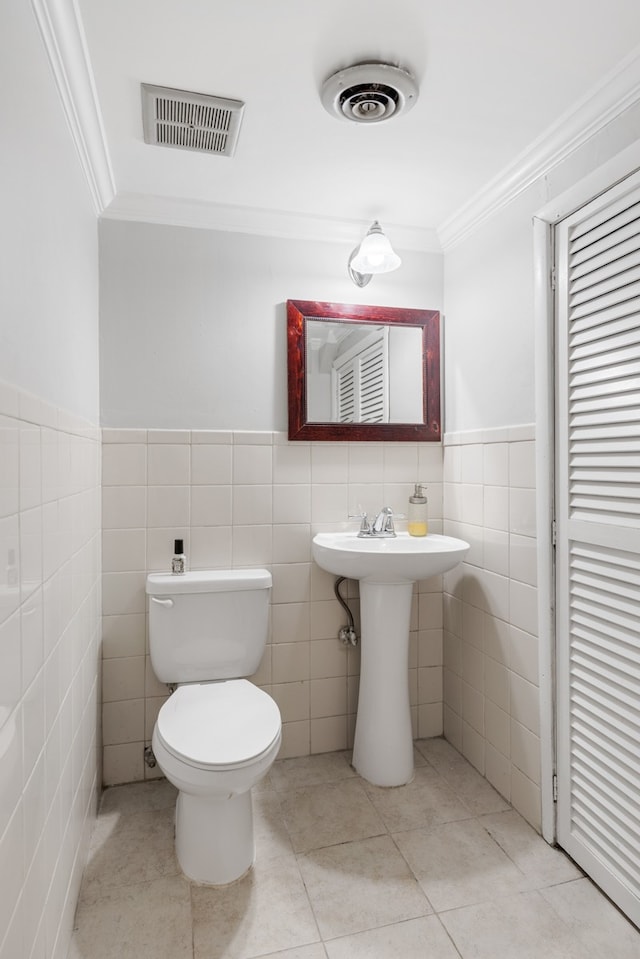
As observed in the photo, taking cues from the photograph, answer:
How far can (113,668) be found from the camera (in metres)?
2.12

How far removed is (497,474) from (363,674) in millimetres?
936

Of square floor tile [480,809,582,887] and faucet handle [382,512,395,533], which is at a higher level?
Answer: faucet handle [382,512,395,533]

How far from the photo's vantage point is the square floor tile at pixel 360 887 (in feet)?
4.96

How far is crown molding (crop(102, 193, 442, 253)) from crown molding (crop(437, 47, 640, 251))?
18 cm

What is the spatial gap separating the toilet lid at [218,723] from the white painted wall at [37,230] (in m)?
0.97

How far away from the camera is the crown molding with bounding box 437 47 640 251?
1430mm

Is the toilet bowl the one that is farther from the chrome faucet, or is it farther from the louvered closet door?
the louvered closet door

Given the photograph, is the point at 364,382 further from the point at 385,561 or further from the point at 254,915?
the point at 254,915

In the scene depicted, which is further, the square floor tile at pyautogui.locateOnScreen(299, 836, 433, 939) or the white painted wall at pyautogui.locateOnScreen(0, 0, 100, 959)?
the square floor tile at pyautogui.locateOnScreen(299, 836, 433, 939)

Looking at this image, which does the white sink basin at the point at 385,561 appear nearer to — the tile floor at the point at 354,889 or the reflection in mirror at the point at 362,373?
the reflection in mirror at the point at 362,373

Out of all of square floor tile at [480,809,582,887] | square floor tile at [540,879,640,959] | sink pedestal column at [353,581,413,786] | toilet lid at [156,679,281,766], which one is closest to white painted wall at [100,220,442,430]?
sink pedestal column at [353,581,413,786]

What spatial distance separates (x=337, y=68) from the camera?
55.6 inches

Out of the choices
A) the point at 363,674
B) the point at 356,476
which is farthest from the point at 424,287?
the point at 363,674

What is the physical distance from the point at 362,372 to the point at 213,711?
143 cm
